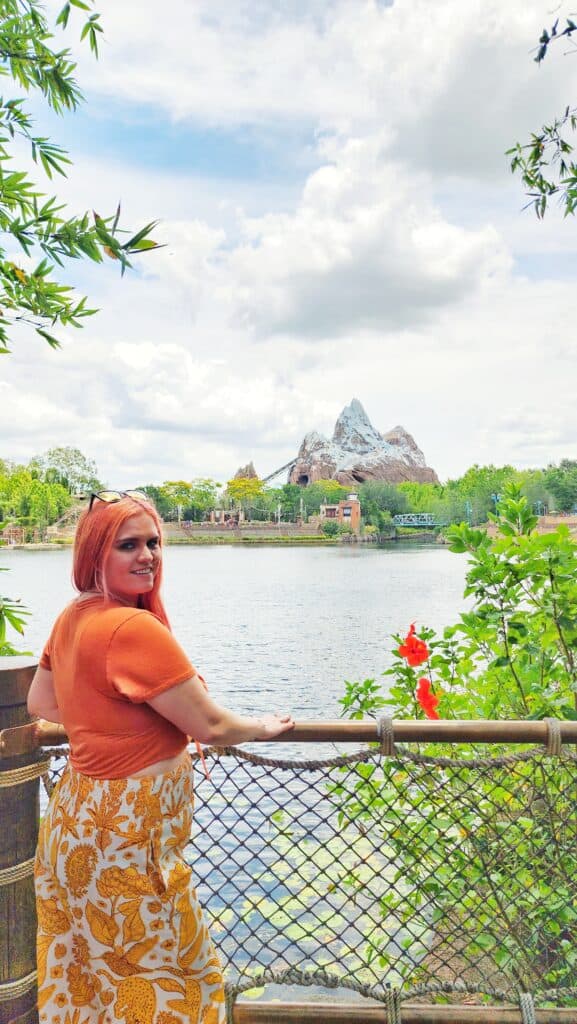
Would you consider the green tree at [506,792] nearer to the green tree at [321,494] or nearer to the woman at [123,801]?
the woman at [123,801]

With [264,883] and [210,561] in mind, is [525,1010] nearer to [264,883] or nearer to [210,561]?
[264,883]

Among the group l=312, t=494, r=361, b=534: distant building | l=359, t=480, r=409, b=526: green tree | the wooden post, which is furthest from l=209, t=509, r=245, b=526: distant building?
the wooden post

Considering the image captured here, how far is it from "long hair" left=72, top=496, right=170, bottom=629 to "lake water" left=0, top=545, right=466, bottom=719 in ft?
1.48

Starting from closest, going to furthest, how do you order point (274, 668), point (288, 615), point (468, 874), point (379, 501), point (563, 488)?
1. point (468, 874)
2. point (274, 668)
3. point (288, 615)
4. point (563, 488)
5. point (379, 501)

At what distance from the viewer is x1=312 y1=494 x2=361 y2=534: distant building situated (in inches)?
2884

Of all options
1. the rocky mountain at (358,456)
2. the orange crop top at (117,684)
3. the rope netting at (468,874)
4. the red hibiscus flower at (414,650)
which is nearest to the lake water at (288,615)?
the orange crop top at (117,684)

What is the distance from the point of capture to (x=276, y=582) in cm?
3697

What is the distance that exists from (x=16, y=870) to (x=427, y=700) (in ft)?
4.04

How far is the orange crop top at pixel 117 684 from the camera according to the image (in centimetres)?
117

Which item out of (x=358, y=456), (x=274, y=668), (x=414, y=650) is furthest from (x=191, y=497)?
(x=414, y=650)

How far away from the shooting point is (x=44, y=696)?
140cm

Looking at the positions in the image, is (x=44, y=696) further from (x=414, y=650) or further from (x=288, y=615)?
(x=288, y=615)

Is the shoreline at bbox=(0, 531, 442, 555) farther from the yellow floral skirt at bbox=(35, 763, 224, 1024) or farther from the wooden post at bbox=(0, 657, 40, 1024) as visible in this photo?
the yellow floral skirt at bbox=(35, 763, 224, 1024)

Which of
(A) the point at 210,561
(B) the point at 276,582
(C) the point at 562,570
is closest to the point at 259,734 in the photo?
(C) the point at 562,570
